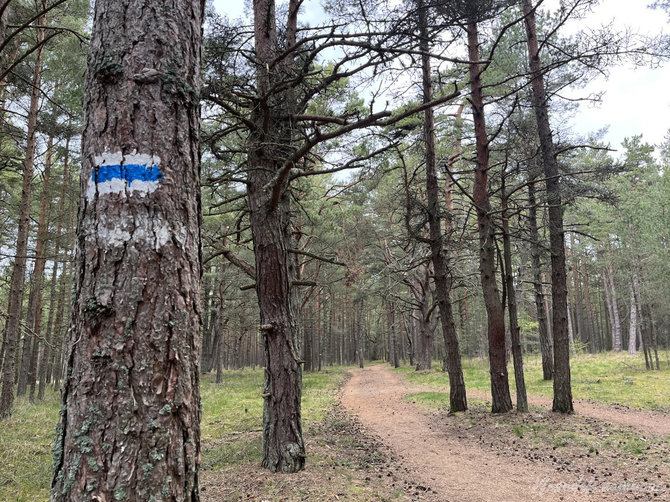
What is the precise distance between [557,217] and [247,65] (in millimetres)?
7876

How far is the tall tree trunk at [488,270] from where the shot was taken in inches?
339

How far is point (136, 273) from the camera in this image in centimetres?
145

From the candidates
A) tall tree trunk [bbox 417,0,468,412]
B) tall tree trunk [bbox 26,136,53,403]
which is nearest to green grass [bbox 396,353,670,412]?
tall tree trunk [bbox 417,0,468,412]

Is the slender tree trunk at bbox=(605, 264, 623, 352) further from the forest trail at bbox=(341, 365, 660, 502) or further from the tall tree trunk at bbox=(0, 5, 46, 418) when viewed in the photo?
the tall tree trunk at bbox=(0, 5, 46, 418)

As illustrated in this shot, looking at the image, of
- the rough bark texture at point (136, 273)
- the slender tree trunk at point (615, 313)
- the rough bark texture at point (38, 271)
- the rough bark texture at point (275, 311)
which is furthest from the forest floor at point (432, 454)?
the slender tree trunk at point (615, 313)

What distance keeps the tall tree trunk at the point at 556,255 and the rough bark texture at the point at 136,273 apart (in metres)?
8.68

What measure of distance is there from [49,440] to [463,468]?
7547 millimetres

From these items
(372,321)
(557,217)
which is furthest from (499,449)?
(372,321)

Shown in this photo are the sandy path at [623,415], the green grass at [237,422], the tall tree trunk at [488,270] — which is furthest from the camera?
the tall tree trunk at [488,270]

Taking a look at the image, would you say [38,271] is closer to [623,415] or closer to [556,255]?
[556,255]

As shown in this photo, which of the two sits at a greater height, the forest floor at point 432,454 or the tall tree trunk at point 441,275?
the tall tree trunk at point 441,275

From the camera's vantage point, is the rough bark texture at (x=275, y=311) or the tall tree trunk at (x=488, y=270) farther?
the tall tree trunk at (x=488, y=270)

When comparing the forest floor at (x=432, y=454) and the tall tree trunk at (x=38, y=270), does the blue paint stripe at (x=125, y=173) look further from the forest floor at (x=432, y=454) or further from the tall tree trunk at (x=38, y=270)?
the tall tree trunk at (x=38, y=270)

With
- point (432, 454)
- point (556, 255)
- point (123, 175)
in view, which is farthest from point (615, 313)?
point (123, 175)
